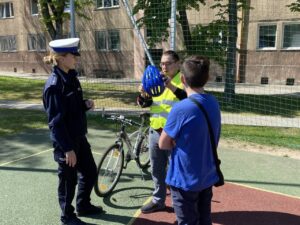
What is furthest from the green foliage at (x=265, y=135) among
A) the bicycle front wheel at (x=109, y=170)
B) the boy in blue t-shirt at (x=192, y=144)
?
the boy in blue t-shirt at (x=192, y=144)

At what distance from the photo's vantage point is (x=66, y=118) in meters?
3.61

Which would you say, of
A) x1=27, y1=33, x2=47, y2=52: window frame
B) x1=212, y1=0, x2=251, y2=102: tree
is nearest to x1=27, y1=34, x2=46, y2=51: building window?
x1=27, y1=33, x2=47, y2=52: window frame

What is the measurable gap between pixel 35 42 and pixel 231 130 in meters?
27.6

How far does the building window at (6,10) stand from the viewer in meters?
33.4

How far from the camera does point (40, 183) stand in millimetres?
5160

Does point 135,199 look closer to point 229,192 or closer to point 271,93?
point 229,192

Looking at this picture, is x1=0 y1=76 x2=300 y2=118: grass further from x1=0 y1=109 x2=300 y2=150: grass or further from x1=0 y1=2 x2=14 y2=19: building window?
x1=0 y1=2 x2=14 y2=19: building window

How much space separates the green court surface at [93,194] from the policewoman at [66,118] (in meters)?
0.56

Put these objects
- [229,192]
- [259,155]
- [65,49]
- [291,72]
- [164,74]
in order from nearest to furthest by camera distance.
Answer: [65,49], [164,74], [229,192], [259,155], [291,72]

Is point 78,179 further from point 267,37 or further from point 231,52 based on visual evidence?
point 267,37

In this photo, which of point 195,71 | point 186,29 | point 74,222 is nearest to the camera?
point 195,71

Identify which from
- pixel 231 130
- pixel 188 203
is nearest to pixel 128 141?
pixel 188 203

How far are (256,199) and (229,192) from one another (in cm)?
38

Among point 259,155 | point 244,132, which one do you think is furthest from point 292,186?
point 244,132
